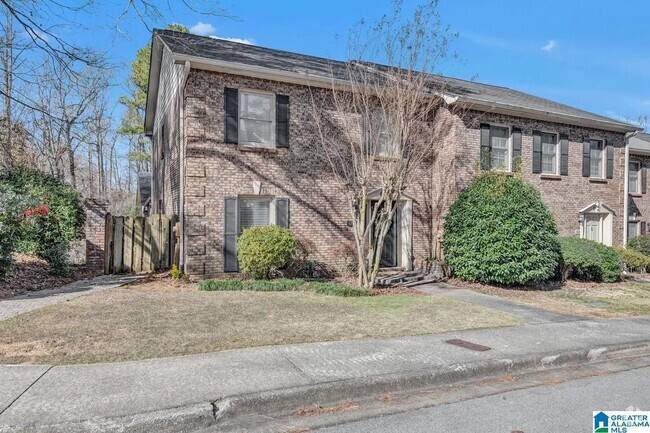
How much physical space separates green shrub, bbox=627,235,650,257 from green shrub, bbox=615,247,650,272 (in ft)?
3.95

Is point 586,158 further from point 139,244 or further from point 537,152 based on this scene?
point 139,244

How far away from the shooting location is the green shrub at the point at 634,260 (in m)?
15.7

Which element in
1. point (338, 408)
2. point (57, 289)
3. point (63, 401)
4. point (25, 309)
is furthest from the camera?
point (57, 289)

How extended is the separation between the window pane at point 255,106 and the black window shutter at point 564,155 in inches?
408

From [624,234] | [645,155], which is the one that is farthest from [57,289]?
[645,155]

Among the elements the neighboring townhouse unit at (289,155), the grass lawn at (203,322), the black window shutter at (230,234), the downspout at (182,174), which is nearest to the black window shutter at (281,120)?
the neighboring townhouse unit at (289,155)

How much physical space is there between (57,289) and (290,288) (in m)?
4.98

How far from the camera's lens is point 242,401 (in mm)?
3803

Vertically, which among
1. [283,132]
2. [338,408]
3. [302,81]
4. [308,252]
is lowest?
[338,408]

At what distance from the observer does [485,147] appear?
1386 centimetres

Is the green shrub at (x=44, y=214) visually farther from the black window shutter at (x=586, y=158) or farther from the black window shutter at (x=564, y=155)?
the black window shutter at (x=586, y=158)

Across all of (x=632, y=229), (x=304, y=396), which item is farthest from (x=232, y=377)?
(x=632, y=229)

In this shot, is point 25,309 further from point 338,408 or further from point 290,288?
point 338,408

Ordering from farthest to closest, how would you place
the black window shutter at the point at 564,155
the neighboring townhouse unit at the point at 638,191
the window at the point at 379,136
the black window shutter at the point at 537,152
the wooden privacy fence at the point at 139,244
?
the neighboring townhouse unit at the point at 638,191 < the black window shutter at the point at 564,155 < the black window shutter at the point at 537,152 < the wooden privacy fence at the point at 139,244 < the window at the point at 379,136
